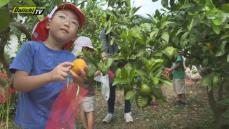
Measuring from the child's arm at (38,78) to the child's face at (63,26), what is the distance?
0.25 m

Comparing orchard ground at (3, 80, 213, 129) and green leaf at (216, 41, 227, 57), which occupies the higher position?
green leaf at (216, 41, 227, 57)

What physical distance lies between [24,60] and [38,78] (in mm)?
215

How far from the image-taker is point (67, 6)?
7.09 ft

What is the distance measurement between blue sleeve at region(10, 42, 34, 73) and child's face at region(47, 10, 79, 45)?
0.45ft

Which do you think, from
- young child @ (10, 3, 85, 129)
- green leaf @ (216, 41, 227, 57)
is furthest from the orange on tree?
green leaf @ (216, 41, 227, 57)

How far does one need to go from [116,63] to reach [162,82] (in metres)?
0.30

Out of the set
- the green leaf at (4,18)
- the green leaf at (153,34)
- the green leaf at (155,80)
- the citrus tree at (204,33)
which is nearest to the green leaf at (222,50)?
the citrus tree at (204,33)

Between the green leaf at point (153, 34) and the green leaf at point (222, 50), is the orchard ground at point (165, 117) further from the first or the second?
the green leaf at point (153, 34)

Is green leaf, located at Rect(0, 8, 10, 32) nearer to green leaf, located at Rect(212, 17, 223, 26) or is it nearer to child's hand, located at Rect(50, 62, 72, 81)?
child's hand, located at Rect(50, 62, 72, 81)

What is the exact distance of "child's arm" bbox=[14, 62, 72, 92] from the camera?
1.75 m

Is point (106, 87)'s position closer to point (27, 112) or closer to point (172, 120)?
point (172, 120)

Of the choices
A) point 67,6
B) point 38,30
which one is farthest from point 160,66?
point 38,30

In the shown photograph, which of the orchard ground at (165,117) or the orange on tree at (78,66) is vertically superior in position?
the orange on tree at (78,66)

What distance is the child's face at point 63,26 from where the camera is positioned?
210 centimetres
